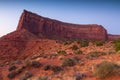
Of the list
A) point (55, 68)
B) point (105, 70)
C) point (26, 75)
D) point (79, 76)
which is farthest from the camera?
point (55, 68)

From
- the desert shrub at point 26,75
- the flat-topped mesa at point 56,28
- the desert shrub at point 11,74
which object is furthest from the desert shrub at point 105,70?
the flat-topped mesa at point 56,28

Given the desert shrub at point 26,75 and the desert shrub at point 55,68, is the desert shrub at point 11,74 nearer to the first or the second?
the desert shrub at point 26,75

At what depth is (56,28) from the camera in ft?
396

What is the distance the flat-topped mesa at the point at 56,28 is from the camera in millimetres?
106125

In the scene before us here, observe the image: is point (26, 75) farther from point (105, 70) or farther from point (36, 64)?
point (105, 70)

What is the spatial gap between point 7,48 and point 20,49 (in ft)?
11.0

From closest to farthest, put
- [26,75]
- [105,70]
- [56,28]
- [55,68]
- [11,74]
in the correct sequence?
[105,70] → [26,75] → [55,68] → [11,74] → [56,28]

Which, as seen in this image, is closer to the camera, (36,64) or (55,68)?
(55,68)

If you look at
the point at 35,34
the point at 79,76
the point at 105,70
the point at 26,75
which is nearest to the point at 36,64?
the point at 26,75

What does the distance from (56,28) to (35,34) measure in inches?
683

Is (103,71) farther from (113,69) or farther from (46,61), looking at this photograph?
(46,61)

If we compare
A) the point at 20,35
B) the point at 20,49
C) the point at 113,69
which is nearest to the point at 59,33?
the point at 20,35

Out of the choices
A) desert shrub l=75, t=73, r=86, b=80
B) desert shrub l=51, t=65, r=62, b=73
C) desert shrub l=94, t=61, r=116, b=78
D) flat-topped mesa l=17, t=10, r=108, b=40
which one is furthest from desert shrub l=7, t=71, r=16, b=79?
flat-topped mesa l=17, t=10, r=108, b=40

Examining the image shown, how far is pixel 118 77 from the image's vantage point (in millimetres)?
15484
